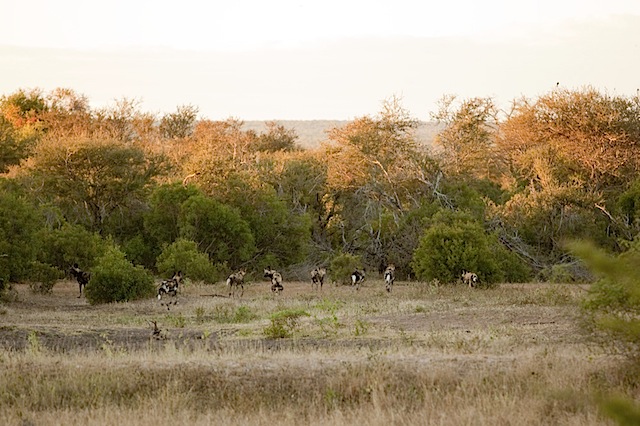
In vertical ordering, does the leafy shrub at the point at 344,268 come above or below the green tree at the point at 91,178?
below

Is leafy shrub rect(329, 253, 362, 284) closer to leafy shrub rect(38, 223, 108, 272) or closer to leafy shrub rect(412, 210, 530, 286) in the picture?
leafy shrub rect(412, 210, 530, 286)

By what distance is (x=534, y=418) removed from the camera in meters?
9.80

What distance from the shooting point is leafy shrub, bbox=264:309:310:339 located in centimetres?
1748

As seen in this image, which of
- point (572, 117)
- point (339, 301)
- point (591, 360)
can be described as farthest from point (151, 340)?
point (572, 117)

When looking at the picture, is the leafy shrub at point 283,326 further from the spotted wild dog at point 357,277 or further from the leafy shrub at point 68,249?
the leafy shrub at point 68,249

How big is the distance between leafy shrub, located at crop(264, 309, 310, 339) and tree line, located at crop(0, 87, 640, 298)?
14363 millimetres

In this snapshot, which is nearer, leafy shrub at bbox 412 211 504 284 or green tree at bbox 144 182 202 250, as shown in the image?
leafy shrub at bbox 412 211 504 284

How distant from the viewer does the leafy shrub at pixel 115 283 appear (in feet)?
91.8

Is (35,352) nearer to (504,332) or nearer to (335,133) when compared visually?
(504,332)

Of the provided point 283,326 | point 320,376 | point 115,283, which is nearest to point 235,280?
point 115,283

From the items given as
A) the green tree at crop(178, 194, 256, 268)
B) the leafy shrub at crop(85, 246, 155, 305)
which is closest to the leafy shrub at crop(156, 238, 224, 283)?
the green tree at crop(178, 194, 256, 268)

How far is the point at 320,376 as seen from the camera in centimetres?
1210

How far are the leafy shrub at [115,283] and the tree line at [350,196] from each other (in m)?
5.35

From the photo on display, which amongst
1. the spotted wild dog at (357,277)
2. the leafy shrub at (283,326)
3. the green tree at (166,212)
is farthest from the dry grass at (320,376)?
the green tree at (166,212)
